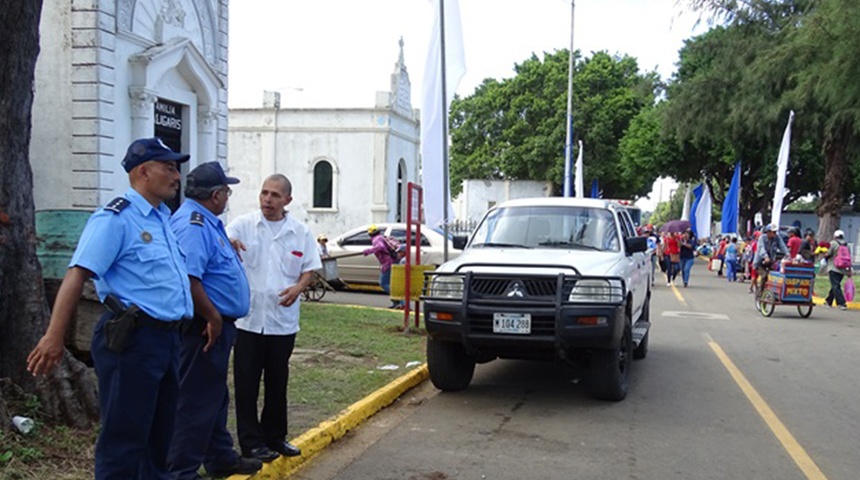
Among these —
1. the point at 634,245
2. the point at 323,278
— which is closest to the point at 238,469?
the point at 634,245

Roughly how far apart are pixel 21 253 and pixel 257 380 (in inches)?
76.0

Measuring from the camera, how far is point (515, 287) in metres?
7.41

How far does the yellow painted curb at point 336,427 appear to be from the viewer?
17.5 ft

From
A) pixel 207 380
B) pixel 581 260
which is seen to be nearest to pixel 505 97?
pixel 581 260

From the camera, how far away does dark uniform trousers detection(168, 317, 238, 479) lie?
4535 millimetres

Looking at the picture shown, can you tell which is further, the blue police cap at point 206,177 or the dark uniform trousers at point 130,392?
the blue police cap at point 206,177

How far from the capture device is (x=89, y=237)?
143 inches

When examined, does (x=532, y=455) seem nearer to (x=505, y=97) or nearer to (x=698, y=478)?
(x=698, y=478)

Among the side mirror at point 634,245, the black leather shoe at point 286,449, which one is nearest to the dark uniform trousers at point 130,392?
the black leather shoe at point 286,449

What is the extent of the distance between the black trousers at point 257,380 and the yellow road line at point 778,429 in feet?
12.4

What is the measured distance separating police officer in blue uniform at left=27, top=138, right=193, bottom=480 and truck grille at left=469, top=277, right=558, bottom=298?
3.93 metres

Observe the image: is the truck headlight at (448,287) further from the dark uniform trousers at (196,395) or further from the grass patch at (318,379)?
the dark uniform trousers at (196,395)

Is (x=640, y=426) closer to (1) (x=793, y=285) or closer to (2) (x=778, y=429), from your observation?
(2) (x=778, y=429)

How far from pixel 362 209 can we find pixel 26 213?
93.0ft
